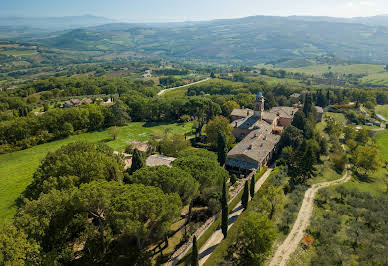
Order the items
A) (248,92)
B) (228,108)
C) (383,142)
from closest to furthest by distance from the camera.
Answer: (383,142), (228,108), (248,92)

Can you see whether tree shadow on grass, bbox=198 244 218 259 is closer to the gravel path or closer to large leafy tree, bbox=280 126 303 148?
the gravel path

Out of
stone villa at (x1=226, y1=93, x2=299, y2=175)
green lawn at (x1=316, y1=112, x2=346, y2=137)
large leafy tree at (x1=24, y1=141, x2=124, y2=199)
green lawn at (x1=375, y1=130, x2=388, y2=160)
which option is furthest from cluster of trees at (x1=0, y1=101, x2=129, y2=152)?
green lawn at (x1=375, y1=130, x2=388, y2=160)

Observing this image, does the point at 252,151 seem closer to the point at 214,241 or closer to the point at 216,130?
the point at 216,130

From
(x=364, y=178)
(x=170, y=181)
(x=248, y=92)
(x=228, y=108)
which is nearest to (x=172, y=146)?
(x=170, y=181)

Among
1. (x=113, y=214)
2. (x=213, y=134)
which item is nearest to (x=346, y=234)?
(x=113, y=214)

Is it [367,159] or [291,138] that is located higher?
[291,138]

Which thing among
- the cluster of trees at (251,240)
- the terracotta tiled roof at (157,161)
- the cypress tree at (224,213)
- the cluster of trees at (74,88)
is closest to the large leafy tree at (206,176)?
the cypress tree at (224,213)

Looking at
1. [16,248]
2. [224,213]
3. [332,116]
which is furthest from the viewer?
[332,116]
